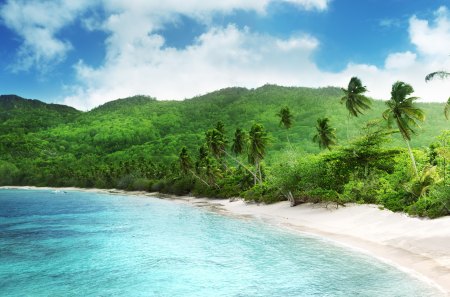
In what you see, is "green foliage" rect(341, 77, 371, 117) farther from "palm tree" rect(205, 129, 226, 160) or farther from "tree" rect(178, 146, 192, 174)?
"tree" rect(178, 146, 192, 174)

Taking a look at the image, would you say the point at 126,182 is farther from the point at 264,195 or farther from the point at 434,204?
the point at 434,204

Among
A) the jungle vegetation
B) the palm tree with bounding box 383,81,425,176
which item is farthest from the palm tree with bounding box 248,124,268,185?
the palm tree with bounding box 383,81,425,176

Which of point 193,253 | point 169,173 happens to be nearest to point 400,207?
point 193,253

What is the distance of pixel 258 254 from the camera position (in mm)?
29469

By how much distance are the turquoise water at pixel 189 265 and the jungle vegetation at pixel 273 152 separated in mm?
10585

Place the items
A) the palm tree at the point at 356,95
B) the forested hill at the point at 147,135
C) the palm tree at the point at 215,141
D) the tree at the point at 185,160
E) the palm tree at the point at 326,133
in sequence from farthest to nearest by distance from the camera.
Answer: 1. the forested hill at the point at 147,135
2. the tree at the point at 185,160
3. the palm tree at the point at 215,141
4. the palm tree at the point at 326,133
5. the palm tree at the point at 356,95

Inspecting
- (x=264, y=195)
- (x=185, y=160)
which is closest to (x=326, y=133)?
(x=264, y=195)

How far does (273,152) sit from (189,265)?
337ft

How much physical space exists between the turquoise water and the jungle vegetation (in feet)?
34.7

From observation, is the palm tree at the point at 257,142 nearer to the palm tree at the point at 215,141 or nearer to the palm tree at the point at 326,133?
the palm tree at the point at 326,133

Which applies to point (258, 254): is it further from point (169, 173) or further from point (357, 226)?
point (169, 173)

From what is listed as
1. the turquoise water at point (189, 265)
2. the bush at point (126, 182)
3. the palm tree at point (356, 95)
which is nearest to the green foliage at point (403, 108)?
the palm tree at point (356, 95)

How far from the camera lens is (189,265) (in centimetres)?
2703

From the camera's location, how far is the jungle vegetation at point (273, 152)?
1689 inches
